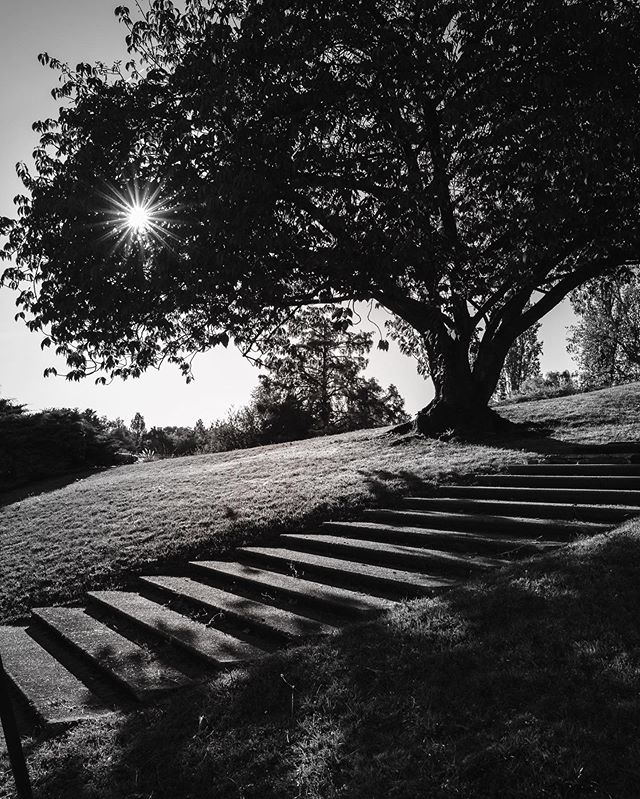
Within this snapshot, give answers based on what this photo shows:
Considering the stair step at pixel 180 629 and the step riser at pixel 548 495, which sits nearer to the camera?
the stair step at pixel 180 629

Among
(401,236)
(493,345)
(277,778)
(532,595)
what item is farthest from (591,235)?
(277,778)

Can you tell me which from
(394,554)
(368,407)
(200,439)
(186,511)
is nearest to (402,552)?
(394,554)

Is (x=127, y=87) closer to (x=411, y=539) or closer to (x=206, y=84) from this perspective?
(x=206, y=84)

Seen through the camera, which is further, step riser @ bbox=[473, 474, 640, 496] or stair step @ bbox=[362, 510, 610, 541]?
step riser @ bbox=[473, 474, 640, 496]

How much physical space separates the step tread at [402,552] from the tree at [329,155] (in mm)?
4160

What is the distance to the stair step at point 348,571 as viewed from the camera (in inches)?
208

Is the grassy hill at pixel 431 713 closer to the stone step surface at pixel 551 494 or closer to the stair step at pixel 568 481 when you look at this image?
the stone step surface at pixel 551 494

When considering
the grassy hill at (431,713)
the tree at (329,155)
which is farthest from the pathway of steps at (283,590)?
the tree at (329,155)

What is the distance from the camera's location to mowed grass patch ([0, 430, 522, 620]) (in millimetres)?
7848

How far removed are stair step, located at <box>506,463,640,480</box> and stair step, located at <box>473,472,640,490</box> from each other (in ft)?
0.39

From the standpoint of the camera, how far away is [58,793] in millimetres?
3209

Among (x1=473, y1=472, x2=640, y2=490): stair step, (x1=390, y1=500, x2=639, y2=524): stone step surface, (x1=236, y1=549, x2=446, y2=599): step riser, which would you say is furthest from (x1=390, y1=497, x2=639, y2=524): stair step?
(x1=236, y1=549, x2=446, y2=599): step riser

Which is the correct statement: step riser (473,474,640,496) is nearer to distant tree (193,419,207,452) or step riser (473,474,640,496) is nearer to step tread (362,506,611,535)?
step tread (362,506,611,535)

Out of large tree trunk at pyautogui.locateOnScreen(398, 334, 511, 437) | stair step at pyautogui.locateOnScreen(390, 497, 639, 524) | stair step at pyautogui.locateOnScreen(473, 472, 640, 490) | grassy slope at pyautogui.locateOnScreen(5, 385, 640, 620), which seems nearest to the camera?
stair step at pyautogui.locateOnScreen(390, 497, 639, 524)
